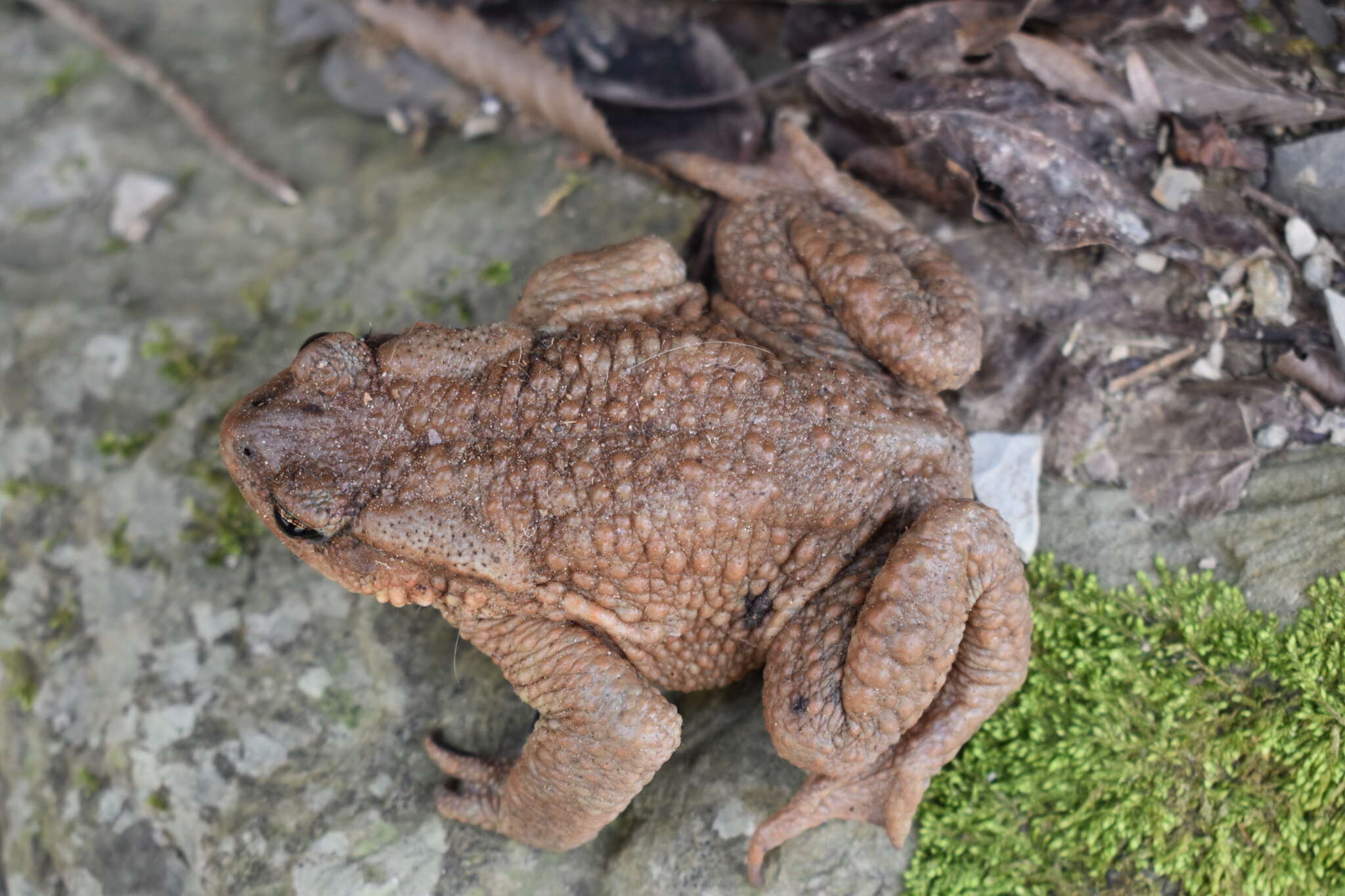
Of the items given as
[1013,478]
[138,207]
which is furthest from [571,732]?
[138,207]

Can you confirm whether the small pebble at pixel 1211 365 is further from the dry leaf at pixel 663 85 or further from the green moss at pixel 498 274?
the green moss at pixel 498 274

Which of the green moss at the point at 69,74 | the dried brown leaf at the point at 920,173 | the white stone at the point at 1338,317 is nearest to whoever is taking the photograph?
the white stone at the point at 1338,317

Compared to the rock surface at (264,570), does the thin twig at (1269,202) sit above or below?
above

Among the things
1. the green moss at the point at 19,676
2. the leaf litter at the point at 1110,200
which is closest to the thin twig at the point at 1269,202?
the leaf litter at the point at 1110,200

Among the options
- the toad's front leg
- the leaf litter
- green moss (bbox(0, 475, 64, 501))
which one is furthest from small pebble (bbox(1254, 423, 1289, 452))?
green moss (bbox(0, 475, 64, 501))

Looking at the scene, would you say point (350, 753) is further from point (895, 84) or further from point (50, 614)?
point (895, 84)

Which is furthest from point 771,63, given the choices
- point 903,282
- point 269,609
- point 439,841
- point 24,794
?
point 24,794
